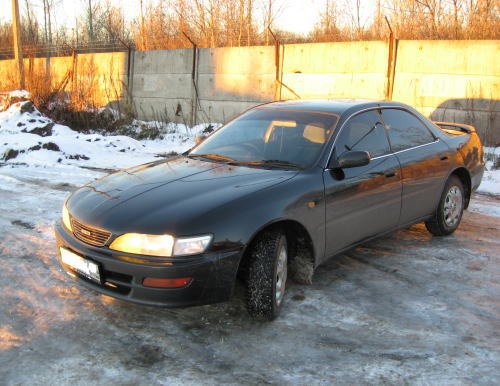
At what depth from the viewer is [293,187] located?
3.35 metres

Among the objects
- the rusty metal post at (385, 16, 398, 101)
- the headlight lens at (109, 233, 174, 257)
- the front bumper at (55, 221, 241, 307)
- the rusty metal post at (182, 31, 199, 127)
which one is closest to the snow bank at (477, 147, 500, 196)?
the rusty metal post at (385, 16, 398, 101)

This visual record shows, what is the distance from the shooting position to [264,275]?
3.07 metres

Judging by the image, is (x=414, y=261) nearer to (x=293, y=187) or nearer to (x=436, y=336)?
(x=436, y=336)

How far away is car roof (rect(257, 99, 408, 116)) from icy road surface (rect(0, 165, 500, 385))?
4.54ft

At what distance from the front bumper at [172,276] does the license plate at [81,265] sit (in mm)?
49

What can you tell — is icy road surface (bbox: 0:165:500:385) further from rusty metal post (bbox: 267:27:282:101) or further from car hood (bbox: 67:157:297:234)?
rusty metal post (bbox: 267:27:282:101)

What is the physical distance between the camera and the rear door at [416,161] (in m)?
4.38

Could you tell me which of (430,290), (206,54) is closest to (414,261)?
(430,290)

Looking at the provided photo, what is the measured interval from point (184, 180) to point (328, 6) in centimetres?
1851

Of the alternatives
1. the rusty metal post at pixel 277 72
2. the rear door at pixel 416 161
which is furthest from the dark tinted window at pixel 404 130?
the rusty metal post at pixel 277 72

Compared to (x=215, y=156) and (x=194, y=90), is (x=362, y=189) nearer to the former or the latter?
(x=215, y=156)

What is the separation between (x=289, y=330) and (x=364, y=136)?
1862 millimetres

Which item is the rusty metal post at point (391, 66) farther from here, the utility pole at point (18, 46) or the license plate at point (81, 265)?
the utility pole at point (18, 46)

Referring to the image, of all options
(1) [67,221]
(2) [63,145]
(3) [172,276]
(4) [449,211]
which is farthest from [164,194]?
(2) [63,145]
